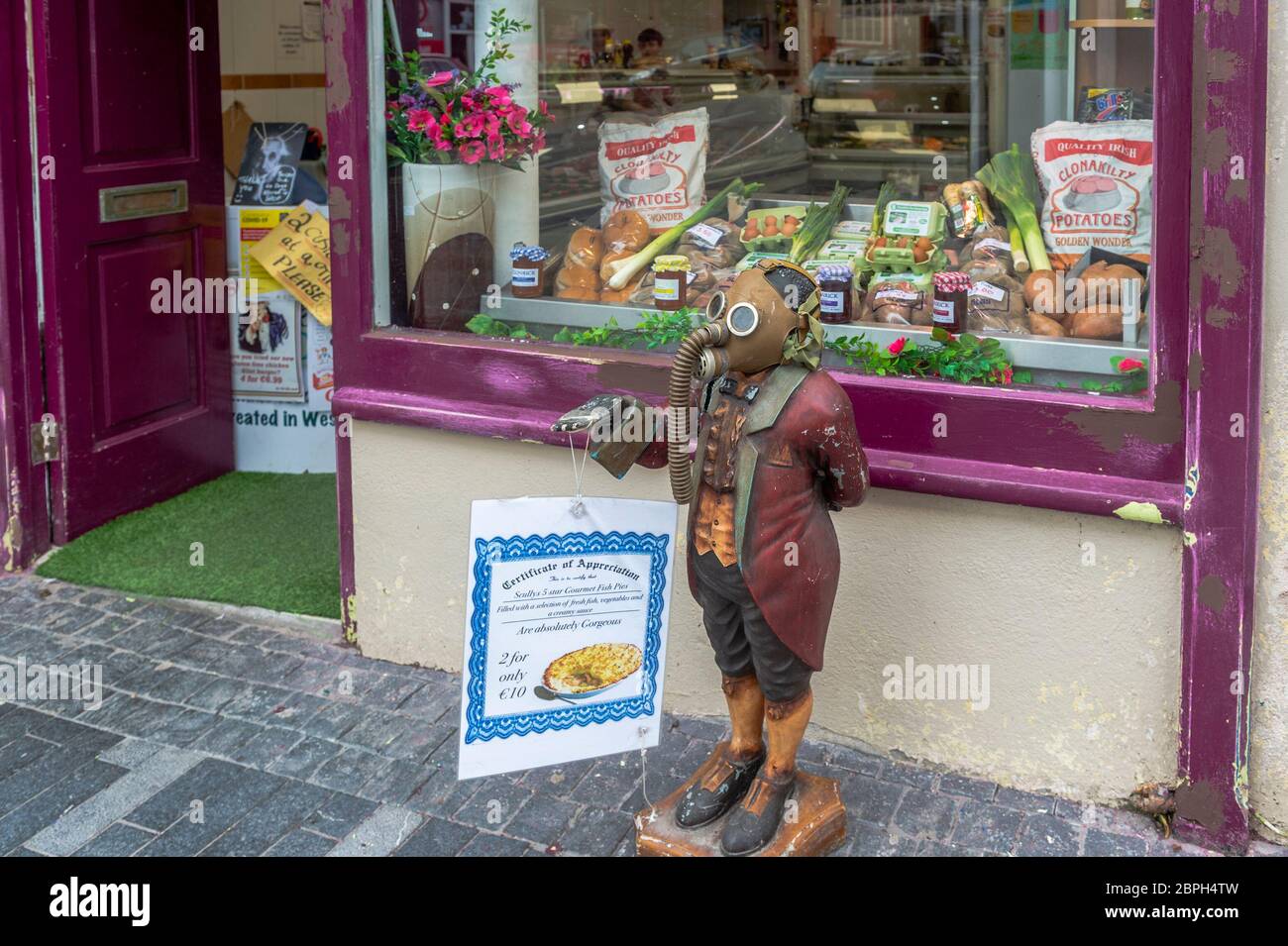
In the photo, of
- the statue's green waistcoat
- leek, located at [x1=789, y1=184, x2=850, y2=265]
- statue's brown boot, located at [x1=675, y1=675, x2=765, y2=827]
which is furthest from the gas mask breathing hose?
leek, located at [x1=789, y1=184, x2=850, y2=265]

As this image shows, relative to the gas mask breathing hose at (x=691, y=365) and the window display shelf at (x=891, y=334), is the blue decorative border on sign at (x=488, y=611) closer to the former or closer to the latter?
the gas mask breathing hose at (x=691, y=365)

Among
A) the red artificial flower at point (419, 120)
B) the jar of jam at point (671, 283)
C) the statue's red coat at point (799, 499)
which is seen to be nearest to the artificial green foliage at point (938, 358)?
the jar of jam at point (671, 283)

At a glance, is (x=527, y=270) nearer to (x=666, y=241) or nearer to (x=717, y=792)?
(x=666, y=241)

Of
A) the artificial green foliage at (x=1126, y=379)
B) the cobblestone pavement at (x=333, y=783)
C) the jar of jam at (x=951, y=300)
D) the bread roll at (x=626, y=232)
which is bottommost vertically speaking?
the cobblestone pavement at (x=333, y=783)

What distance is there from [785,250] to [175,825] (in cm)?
253

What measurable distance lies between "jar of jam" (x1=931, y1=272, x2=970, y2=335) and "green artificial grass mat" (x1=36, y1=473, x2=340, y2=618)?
8.29ft

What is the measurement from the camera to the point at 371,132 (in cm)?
476

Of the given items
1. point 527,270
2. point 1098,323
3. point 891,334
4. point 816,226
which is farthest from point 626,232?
point 1098,323

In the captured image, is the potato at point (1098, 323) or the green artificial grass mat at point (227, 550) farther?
the green artificial grass mat at point (227, 550)

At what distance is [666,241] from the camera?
486cm

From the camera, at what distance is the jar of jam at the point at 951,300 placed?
4.22m

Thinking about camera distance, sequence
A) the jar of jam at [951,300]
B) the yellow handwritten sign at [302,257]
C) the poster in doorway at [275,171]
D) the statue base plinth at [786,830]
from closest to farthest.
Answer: the statue base plinth at [786,830], the jar of jam at [951,300], the yellow handwritten sign at [302,257], the poster in doorway at [275,171]

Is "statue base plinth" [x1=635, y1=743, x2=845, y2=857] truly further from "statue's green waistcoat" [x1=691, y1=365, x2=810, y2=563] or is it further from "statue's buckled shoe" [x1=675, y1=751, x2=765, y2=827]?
"statue's green waistcoat" [x1=691, y1=365, x2=810, y2=563]

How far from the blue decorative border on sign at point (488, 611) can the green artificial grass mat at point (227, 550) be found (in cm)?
189
